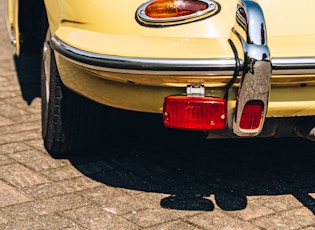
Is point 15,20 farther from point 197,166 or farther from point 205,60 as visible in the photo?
point 205,60

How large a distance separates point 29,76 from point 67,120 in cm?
194

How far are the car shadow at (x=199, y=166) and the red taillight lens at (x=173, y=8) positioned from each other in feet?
2.90

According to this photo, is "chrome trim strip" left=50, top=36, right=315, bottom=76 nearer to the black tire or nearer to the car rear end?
the car rear end

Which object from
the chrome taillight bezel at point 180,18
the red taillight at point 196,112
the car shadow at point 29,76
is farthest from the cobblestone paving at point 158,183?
the chrome taillight bezel at point 180,18

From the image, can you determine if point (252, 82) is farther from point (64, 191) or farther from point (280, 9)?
point (64, 191)

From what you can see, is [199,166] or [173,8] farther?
[199,166]

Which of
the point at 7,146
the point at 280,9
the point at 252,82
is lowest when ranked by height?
the point at 7,146

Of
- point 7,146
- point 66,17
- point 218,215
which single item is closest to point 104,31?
point 66,17

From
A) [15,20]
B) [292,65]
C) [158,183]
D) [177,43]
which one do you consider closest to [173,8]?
[177,43]

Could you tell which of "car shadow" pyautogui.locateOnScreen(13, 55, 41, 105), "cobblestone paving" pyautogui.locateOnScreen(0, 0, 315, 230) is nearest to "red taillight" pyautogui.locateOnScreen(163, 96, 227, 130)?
"cobblestone paving" pyautogui.locateOnScreen(0, 0, 315, 230)

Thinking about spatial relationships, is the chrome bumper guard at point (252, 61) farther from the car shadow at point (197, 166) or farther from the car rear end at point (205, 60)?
the car shadow at point (197, 166)

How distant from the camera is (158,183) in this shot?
3.92m

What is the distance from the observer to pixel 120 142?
14.7 ft

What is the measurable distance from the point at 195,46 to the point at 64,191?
41.6 inches
